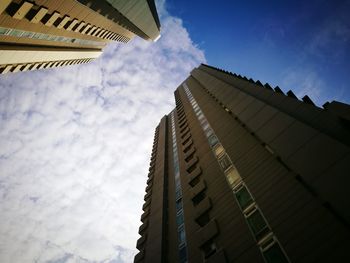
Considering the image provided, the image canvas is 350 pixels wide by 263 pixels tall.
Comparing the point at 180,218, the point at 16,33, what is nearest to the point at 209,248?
the point at 180,218

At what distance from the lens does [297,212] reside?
39.1 ft

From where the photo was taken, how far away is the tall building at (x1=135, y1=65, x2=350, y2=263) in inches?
414

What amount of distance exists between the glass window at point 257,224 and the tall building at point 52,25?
21841 millimetres

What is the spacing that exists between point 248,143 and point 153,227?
11.8 m

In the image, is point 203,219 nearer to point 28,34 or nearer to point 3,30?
point 3,30

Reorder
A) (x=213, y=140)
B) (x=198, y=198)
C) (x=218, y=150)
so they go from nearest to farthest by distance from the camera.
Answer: (x=198, y=198), (x=218, y=150), (x=213, y=140)

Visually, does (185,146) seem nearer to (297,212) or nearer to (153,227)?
(153,227)

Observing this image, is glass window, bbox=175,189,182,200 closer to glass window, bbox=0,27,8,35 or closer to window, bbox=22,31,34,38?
glass window, bbox=0,27,8,35

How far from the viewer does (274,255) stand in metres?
11.7

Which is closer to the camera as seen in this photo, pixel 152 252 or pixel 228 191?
pixel 228 191

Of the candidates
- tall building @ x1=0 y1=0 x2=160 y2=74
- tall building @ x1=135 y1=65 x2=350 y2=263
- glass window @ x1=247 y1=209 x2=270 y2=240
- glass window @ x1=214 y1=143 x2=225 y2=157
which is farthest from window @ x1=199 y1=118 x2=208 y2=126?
tall building @ x1=0 y1=0 x2=160 y2=74

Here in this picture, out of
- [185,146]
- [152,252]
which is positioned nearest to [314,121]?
[152,252]

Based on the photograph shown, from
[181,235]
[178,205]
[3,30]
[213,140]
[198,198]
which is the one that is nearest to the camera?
[181,235]

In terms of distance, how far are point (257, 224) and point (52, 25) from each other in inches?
1394
